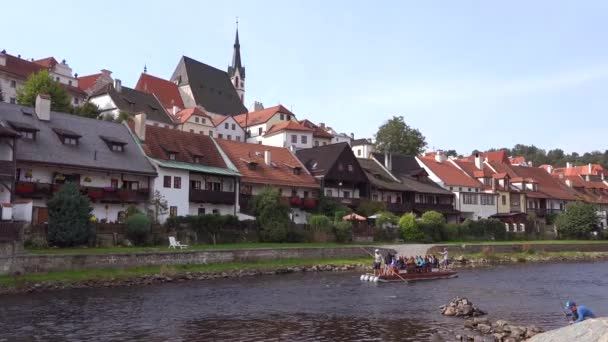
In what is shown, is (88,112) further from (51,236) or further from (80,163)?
(51,236)

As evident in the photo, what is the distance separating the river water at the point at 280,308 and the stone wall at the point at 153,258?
3278 millimetres

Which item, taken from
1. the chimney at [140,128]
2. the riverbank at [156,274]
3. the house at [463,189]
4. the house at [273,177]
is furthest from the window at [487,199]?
the chimney at [140,128]

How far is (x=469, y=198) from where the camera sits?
292 ft

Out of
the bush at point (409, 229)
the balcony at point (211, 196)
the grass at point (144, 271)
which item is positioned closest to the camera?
the grass at point (144, 271)

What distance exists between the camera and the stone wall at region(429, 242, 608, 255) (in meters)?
63.8

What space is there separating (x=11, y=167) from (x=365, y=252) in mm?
31816

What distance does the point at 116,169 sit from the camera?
51625 millimetres

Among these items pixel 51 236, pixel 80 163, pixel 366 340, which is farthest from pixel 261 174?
pixel 366 340

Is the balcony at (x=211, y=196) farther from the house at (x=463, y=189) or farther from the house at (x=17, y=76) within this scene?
the house at (x=17, y=76)

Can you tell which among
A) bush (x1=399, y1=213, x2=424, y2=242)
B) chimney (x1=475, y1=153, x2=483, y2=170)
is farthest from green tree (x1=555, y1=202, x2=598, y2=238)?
bush (x1=399, y1=213, x2=424, y2=242)

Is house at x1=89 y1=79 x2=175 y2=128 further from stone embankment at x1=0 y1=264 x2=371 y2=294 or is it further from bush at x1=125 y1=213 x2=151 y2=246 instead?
stone embankment at x1=0 y1=264 x2=371 y2=294

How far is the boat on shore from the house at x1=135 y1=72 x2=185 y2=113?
77.2 meters

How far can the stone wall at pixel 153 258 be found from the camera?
36.7m

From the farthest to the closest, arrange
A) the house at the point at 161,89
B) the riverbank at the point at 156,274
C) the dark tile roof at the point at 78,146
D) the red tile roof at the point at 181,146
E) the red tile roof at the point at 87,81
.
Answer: the house at the point at 161,89, the red tile roof at the point at 87,81, the red tile roof at the point at 181,146, the dark tile roof at the point at 78,146, the riverbank at the point at 156,274
